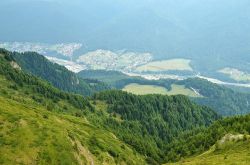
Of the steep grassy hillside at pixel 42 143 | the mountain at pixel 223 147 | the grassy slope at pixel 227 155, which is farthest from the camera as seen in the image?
the steep grassy hillside at pixel 42 143

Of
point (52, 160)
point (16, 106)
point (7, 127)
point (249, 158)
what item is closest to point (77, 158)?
point (52, 160)

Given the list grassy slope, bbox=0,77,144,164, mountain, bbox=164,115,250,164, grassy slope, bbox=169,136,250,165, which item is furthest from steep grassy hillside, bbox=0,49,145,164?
grassy slope, bbox=169,136,250,165

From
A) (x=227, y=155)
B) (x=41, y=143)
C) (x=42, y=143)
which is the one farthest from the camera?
(x=42, y=143)

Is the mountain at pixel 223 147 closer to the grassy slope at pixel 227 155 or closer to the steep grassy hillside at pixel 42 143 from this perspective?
the grassy slope at pixel 227 155

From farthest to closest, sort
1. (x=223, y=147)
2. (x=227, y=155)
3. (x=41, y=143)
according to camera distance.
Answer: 1. (x=223, y=147)
2. (x=41, y=143)
3. (x=227, y=155)

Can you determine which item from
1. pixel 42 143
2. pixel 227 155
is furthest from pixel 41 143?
pixel 227 155

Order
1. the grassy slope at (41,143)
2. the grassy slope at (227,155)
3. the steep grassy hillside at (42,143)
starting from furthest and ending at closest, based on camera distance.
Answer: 1. the steep grassy hillside at (42,143)
2. the grassy slope at (41,143)
3. the grassy slope at (227,155)

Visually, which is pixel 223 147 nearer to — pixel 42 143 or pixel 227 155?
pixel 227 155

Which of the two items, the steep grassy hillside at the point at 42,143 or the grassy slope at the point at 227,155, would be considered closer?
the grassy slope at the point at 227,155

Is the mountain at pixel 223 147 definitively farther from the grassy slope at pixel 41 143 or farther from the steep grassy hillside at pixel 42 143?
the grassy slope at pixel 41 143

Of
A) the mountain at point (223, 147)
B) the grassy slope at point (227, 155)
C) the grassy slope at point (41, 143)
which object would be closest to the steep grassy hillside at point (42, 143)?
the grassy slope at point (41, 143)
